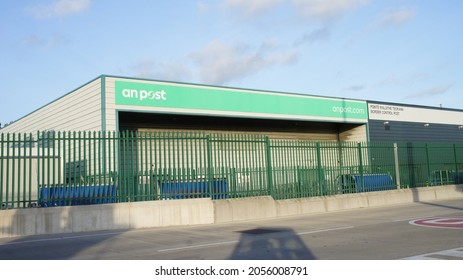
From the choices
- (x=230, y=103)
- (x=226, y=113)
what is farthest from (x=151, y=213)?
(x=230, y=103)

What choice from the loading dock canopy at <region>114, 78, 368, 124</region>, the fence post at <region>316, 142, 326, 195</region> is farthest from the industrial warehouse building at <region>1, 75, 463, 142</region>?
the fence post at <region>316, 142, 326, 195</region>

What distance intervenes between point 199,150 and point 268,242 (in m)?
5.89

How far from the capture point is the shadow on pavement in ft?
26.7

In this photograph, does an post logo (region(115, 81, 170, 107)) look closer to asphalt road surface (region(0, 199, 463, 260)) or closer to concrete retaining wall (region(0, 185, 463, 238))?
concrete retaining wall (region(0, 185, 463, 238))

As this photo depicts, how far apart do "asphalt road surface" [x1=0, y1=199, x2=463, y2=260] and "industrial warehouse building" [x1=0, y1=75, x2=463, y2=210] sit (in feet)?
5.76

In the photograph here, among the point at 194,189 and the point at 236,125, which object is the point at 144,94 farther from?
the point at 194,189

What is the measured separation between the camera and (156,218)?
46.0 feet

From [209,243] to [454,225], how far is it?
6656 millimetres

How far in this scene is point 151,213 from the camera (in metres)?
14.0

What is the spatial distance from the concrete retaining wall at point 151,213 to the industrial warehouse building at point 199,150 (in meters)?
0.44

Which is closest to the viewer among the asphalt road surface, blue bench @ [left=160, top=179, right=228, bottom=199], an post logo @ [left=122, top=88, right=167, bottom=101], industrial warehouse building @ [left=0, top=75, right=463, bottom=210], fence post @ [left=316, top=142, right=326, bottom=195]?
the asphalt road surface

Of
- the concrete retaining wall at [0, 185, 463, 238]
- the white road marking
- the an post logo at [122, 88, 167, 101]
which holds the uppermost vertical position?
the an post logo at [122, 88, 167, 101]

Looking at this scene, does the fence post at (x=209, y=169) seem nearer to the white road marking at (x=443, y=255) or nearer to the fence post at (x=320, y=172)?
the fence post at (x=320, y=172)

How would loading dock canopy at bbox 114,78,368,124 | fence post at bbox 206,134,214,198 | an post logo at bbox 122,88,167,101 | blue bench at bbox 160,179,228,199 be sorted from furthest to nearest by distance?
loading dock canopy at bbox 114,78,368,124 < an post logo at bbox 122,88,167,101 < fence post at bbox 206,134,214,198 < blue bench at bbox 160,179,228,199
